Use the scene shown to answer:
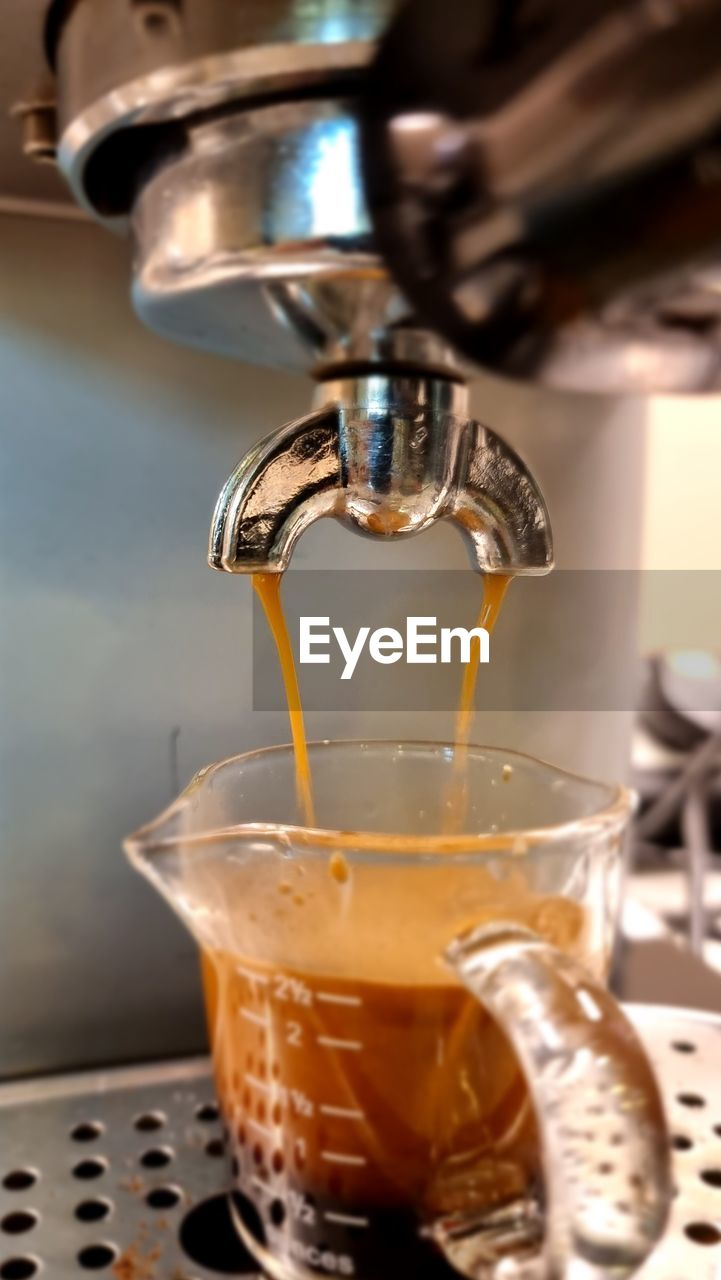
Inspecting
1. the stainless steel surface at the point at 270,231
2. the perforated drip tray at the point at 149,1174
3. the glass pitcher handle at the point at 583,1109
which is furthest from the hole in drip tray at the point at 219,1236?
the stainless steel surface at the point at 270,231

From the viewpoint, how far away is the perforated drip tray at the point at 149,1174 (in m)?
0.30

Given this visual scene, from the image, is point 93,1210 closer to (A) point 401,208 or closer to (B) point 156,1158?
(B) point 156,1158

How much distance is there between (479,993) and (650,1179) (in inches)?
1.9

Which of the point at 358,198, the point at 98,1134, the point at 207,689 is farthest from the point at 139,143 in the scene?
the point at 98,1134

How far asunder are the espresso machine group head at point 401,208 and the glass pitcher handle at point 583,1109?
116 mm

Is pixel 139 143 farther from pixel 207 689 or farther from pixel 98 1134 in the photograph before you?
pixel 98 1134

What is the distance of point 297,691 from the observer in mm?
357

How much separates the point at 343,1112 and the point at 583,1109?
0.08 m

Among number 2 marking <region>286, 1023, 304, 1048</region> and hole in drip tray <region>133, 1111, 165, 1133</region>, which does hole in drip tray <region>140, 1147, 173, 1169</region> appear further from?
number 2 marking <region>286, 1023, 304, 1048</region>

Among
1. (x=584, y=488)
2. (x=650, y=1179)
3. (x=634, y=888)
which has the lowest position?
(x=634, y=888)

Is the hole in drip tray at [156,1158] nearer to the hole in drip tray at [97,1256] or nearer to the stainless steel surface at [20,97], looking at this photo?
the hole in drip tray at [97,1256]

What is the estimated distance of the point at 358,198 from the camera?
222 millimetres

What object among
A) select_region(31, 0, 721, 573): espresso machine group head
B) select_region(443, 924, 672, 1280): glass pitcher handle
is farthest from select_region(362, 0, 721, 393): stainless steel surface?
select_region(443, 924, 672, 1280): glass pitcher handle

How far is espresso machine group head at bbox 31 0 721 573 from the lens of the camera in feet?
0.47
